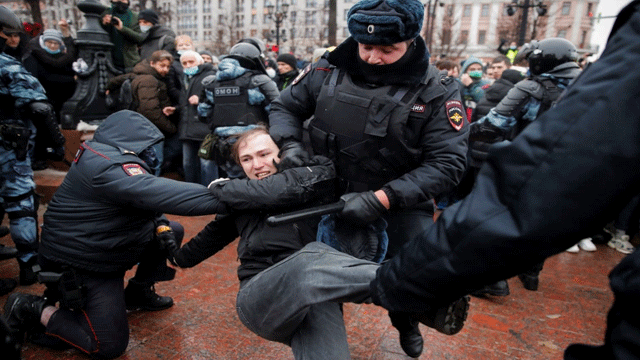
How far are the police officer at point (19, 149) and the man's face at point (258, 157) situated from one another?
2277mm

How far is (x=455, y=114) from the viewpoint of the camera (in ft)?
7.20

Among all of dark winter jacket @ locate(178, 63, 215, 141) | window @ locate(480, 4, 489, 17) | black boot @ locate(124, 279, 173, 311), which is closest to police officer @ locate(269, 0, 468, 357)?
black boot @ locate(124, 279, 173, 311)

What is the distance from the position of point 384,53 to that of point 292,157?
670 mm

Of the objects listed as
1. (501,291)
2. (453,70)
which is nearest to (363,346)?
(501,291)

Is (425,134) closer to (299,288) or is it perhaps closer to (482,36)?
(299,288)

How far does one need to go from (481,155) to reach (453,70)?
285 centimetres

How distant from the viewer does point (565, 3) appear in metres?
58.3

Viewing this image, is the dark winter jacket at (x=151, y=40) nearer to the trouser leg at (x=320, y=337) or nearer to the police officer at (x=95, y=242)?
the police officer at (x=95, y=242)

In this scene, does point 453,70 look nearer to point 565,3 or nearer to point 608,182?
point 608,182

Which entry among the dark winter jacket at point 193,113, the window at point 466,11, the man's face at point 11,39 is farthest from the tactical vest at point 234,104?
the window at point 466,11

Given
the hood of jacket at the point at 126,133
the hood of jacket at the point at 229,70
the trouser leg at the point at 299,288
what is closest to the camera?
the trouser leg at the point at 299,288

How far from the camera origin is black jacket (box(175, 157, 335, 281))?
6.59 feet

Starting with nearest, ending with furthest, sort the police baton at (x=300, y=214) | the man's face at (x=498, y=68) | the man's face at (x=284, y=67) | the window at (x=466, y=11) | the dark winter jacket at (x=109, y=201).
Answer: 1. the police baton at (x=300, y=214)
2. the dark winter jacket at (x=109, y=201)
3. the man's face at (x=284, y=67)
4. the man's face at (x=498, y=68)
5. the window at (x=466, y=11)

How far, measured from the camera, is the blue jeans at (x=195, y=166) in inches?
216
